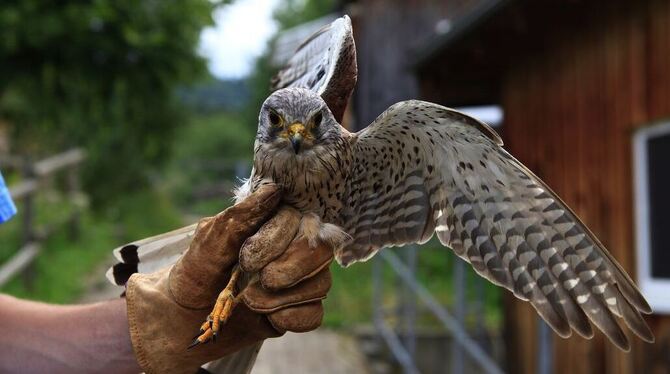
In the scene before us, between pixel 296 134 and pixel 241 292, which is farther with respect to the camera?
pixel 296 134

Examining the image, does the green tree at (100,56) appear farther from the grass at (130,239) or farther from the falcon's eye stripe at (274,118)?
the falcon's eye stripe at (274,118)

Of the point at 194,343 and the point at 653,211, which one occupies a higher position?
the point at 653,211

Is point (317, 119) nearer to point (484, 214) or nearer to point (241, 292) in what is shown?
point (241, 292)

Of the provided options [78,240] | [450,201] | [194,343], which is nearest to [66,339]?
[194,343]

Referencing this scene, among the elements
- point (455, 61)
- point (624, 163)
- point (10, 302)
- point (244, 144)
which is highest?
point (244, 144)

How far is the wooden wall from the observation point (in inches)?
206

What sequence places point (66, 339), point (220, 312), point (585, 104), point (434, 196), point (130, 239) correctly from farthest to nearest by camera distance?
1. point (130, 239)
2. point (585, 104)
3. point (434, 196)
4. point (66, 339)
5. point (220, 312)

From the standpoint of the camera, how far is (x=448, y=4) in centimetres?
1519

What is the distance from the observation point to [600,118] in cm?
590

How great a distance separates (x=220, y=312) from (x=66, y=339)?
2.59 feet

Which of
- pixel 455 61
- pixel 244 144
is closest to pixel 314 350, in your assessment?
pixel 455 61

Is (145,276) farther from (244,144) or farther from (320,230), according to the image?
(244,144)

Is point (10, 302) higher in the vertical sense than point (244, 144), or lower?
lower

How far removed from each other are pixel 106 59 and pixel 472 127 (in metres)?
5.78
